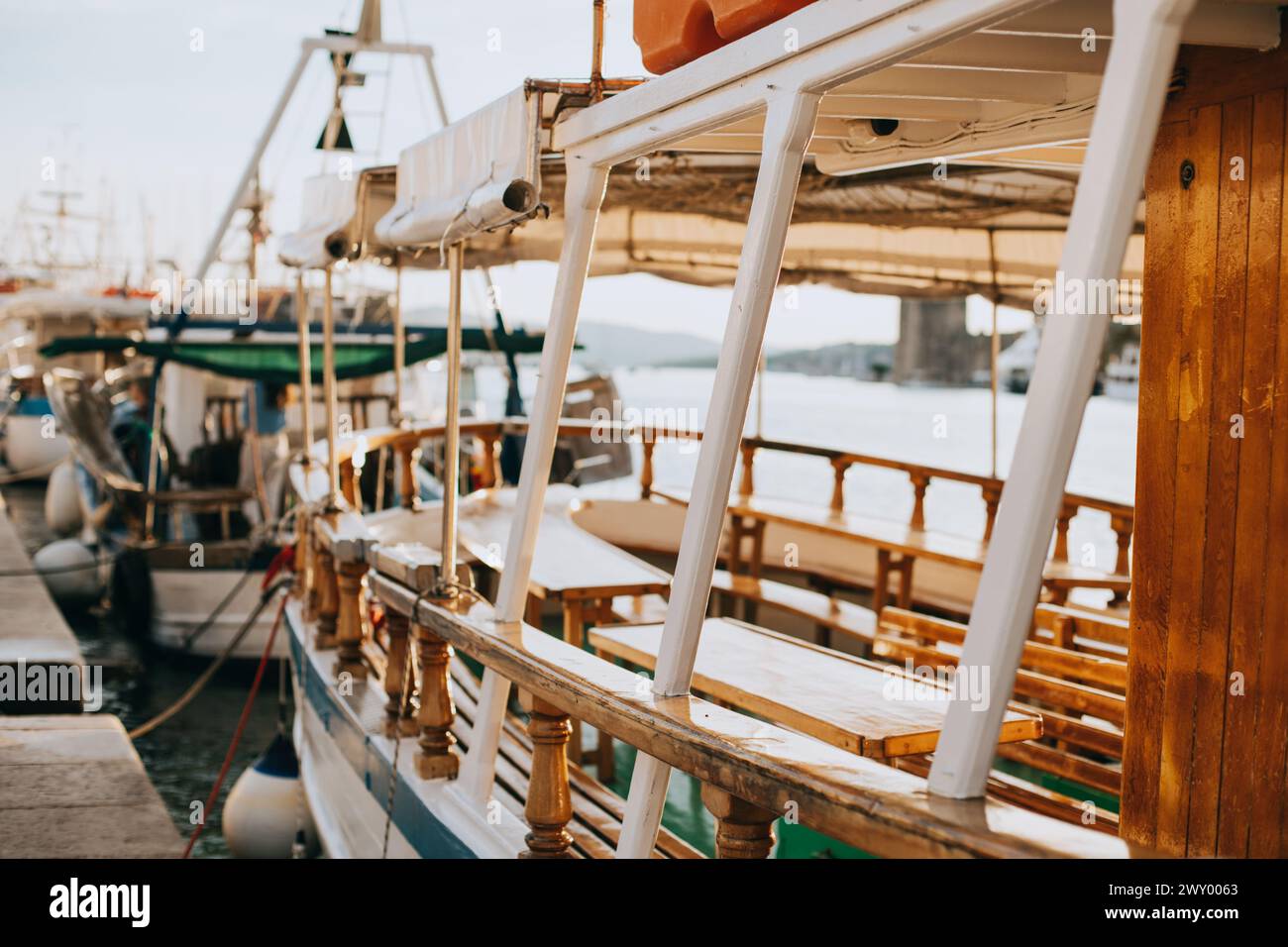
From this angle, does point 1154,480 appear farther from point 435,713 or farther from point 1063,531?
point 1063,531

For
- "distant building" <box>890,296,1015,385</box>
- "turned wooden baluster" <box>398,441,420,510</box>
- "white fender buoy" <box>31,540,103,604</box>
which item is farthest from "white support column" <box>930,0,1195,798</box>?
"distant building" <box>890,296,1015,385</box>

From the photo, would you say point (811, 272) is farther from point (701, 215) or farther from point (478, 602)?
point (478, 602)

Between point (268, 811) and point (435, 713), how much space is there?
147 inches

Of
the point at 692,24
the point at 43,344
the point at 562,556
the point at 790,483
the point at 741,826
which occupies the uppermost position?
the point at 692,24

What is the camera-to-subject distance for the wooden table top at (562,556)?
6078 mm

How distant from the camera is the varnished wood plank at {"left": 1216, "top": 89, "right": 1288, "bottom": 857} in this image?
241 centimetres

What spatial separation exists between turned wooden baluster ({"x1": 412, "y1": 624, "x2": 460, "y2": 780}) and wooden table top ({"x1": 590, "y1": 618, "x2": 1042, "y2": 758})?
596mm

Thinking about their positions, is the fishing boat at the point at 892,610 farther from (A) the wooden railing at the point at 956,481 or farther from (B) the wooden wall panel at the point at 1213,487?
(A) the wooden railing at the point at 956,481

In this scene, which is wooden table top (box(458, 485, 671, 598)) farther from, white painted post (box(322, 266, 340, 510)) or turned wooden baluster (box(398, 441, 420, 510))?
white painted post (box(322, 266, 340, 510))

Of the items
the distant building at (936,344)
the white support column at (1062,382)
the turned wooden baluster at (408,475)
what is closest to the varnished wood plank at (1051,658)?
the white support column at (1062,382)

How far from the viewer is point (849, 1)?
2496 mm

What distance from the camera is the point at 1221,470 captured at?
2.52m

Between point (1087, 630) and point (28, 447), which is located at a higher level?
point (1087, 630)

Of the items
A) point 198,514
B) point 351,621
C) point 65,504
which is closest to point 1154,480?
point 351,621
